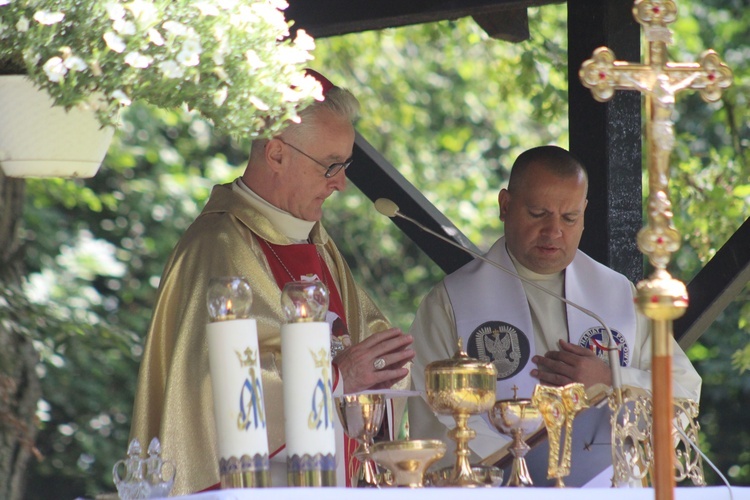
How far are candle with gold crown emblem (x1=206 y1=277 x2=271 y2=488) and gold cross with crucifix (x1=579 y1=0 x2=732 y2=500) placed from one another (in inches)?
30.7

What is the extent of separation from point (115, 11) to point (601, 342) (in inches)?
92.3

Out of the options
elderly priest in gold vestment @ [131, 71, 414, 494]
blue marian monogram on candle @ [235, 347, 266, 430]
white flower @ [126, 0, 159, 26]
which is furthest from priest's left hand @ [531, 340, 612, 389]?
white flower @ [126, 0, 159, 26]

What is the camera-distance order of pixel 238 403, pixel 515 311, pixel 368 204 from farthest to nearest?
pixel 368 204 < pixel 515 311 < pixel 238 403

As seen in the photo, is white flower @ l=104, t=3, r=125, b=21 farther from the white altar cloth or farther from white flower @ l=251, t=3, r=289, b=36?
the white altar cloth

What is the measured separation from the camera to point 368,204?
1216cm

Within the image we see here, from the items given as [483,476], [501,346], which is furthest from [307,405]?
[501,346]

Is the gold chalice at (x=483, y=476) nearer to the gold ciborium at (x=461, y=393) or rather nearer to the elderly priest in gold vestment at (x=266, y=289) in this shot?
the gold ciborium at (x=461, y=393)

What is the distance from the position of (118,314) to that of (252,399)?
7.59m

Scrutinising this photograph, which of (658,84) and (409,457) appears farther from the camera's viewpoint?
(409,457)

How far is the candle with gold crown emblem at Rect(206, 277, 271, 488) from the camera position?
299 centimetres

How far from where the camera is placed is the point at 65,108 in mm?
3193

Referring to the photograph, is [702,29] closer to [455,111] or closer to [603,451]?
[455,111]

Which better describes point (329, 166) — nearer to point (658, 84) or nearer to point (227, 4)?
point (227, 4)

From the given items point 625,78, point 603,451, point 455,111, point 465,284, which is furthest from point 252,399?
point 455,111
